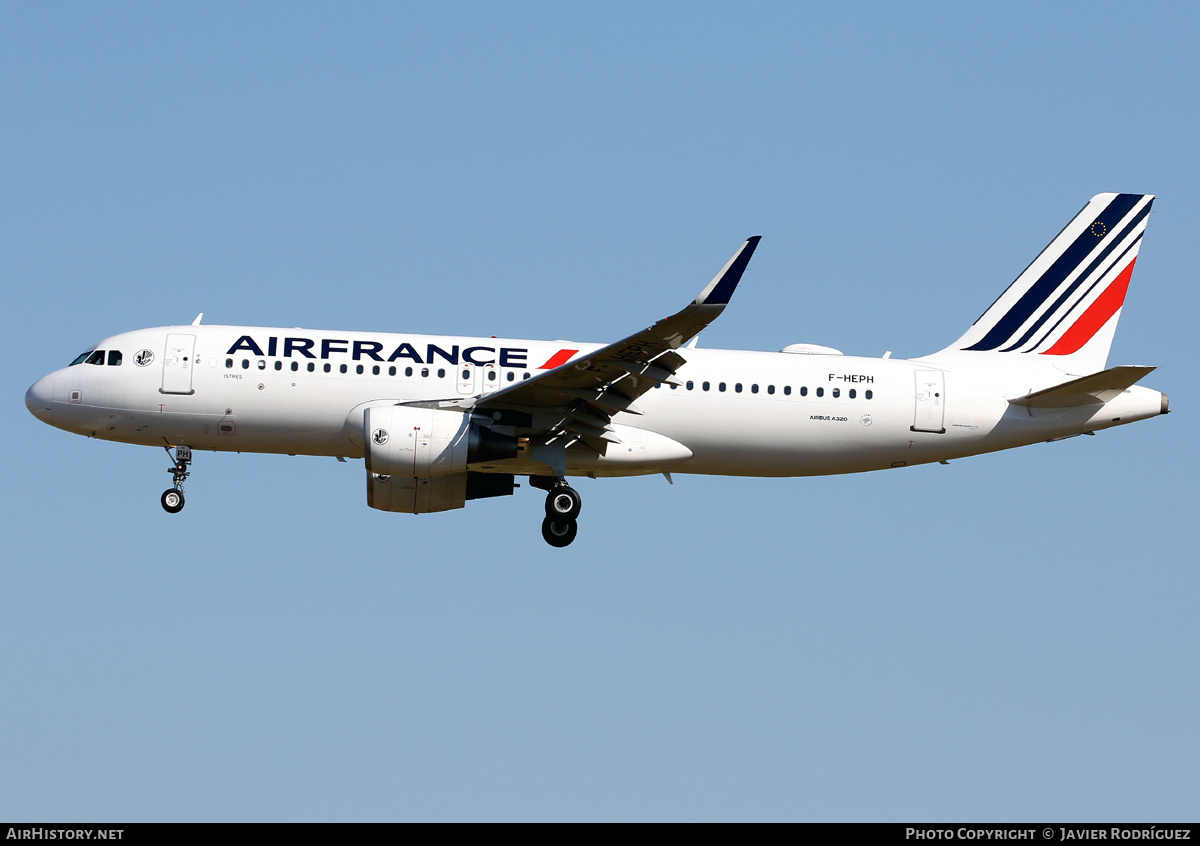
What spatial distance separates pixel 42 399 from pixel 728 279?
16.9 m

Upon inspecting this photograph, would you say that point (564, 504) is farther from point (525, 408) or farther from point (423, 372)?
point (423, 372)

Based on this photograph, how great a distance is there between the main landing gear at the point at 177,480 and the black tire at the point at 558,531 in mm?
8476

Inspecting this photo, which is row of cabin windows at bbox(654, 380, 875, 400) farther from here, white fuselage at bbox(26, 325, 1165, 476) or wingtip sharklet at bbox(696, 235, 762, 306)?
wingtip sharklet at bbox(696, 235, 762, 306)

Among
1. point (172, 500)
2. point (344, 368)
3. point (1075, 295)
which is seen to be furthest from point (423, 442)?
point (1075, 295)

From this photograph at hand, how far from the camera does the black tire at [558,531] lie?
1312 inches

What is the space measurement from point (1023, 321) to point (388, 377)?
1621 centimetres

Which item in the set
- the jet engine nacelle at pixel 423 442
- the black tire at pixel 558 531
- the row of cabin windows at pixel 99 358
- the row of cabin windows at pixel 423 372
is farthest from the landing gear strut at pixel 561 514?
the row of cabin windows at pixel 99 358

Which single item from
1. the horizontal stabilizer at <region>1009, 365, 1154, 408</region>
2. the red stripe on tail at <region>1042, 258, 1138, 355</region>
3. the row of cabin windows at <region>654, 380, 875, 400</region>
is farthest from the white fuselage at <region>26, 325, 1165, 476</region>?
the red stripe on tail at <region>1042, 258, 1138, 355</region>

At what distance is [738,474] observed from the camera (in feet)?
113

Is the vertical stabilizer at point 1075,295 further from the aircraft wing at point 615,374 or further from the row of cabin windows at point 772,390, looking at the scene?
the aircraft wing at point 615,374

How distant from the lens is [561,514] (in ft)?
109

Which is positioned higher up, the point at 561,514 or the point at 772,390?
the point at 772,390

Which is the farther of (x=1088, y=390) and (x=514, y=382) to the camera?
(x=1088, y=390)
